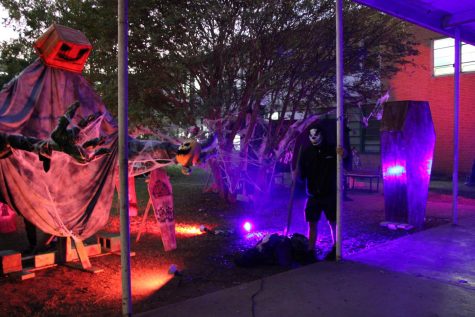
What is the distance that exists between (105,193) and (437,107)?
17.0 m

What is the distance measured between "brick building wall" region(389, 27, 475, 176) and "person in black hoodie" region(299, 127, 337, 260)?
12560 mm

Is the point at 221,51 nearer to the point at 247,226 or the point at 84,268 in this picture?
the point at 247,226

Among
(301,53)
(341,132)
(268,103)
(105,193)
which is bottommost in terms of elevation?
(105,193)

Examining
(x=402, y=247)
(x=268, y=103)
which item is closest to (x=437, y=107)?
(x=268, y=103)

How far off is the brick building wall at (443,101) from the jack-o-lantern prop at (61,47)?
14783 mm

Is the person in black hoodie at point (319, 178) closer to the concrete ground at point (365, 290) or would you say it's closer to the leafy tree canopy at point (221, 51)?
the concrete ground at point (365, 290)

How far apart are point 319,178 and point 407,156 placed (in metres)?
2.67

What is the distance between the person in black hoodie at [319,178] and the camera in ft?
21.1

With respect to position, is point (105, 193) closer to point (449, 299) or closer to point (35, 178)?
point (35, 178)

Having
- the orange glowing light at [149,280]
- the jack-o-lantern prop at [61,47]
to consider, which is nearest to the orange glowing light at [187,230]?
the orange glowing light at [149,280]

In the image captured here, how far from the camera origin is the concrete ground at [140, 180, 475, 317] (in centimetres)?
429

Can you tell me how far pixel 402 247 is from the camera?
6762 mm

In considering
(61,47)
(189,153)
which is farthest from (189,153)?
(61,47)

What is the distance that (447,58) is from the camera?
18.4m
